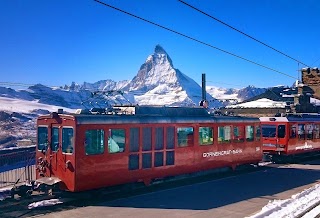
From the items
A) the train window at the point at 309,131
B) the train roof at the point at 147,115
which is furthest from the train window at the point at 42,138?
the train window at the point at 309,131

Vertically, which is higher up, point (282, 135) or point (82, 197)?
point (282, 135)

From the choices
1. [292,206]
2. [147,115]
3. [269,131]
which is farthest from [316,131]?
[292,206]

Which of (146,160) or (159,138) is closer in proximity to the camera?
(146,160)

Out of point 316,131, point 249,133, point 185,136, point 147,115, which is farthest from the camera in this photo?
point 316,131

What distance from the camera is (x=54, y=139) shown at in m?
13.8

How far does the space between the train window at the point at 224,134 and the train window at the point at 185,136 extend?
7.44 feet

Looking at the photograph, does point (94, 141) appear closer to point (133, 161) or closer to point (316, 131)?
point (133, 161)

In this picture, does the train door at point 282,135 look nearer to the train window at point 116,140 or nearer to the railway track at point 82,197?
the railway track at point 82,197

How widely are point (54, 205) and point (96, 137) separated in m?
2.47

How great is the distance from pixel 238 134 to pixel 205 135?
2.99 metres

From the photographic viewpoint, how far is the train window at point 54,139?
44.8 feet

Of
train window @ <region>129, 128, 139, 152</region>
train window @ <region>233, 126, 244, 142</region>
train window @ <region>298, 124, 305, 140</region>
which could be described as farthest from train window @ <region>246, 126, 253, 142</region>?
train window @ <region>129, 128, 139, 152</region>

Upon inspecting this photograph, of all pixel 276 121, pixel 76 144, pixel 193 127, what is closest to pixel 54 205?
pixel 76 144

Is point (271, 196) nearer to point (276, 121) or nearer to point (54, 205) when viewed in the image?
point (54, 205)
